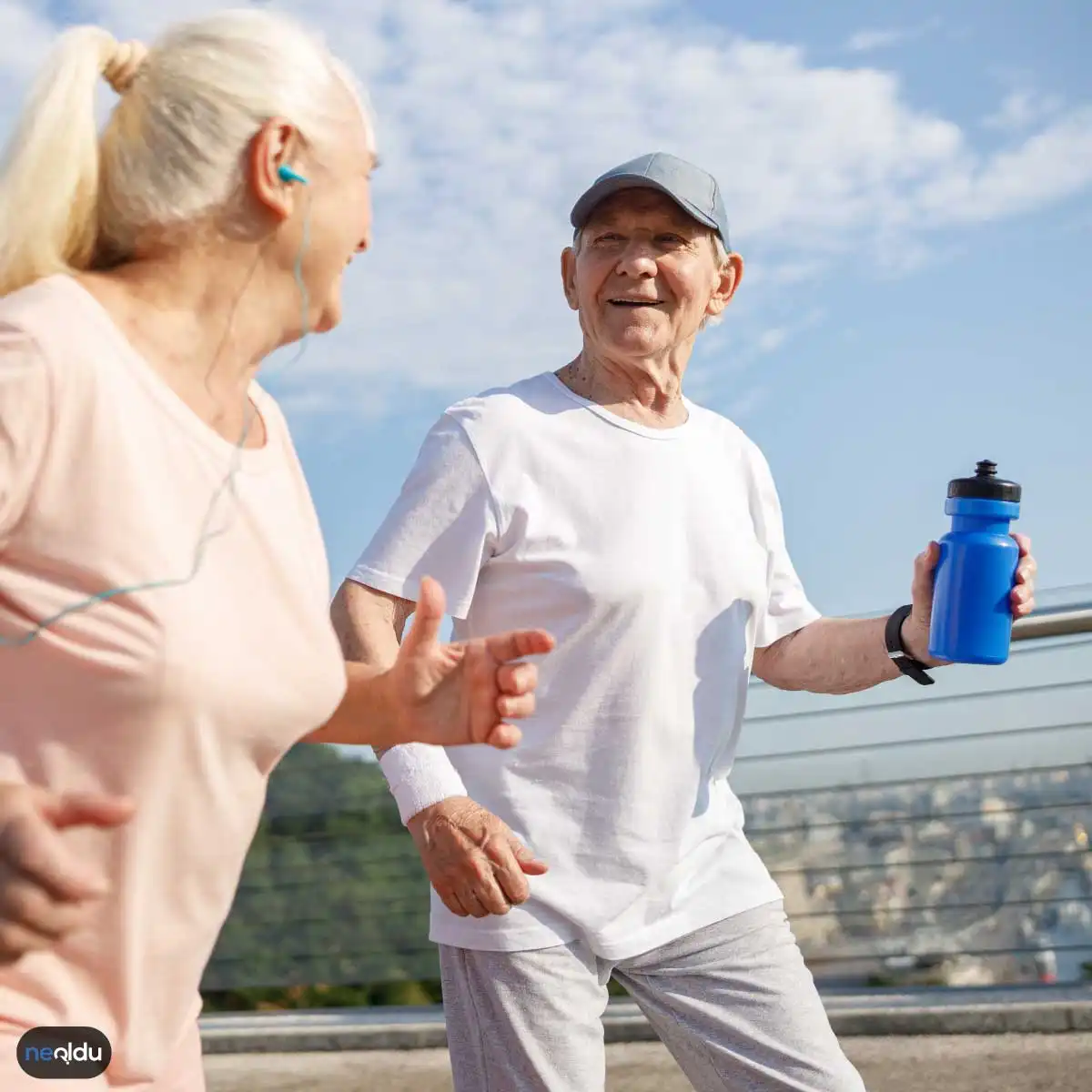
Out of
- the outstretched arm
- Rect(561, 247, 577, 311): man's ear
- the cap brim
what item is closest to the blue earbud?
the cap brim

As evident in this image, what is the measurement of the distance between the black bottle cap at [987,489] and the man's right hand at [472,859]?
940 mm

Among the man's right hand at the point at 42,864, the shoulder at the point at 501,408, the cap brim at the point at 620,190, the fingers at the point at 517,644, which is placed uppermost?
the cap brim at the point at 620,190

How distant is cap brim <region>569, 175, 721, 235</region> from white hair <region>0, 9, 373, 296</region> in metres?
1.28

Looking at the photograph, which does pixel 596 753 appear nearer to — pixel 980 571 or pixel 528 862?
pixel 528 862

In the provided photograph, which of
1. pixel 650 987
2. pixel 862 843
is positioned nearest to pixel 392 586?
pixel 650 987

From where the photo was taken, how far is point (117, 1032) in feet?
4.62

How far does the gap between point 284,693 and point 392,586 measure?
103 centimetres

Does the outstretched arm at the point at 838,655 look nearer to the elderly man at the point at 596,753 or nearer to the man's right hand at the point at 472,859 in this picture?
the elderly man at the point at 596,753

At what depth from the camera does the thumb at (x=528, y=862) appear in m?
2.20

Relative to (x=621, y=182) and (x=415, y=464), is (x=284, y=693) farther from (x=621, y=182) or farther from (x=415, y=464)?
(x=621, y=182)

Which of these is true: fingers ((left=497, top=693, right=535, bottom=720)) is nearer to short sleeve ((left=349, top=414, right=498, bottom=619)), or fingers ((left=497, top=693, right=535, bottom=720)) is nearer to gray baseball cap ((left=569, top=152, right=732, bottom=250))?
short sleeve ((left=349, top=414, right=498, bottom=619))

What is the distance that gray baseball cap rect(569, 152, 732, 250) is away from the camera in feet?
8.83

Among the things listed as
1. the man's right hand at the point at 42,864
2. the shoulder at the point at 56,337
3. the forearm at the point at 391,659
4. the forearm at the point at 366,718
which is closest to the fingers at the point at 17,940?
the man's right hand at the point at 42,864

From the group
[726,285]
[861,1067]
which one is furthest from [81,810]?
[861,1067]
